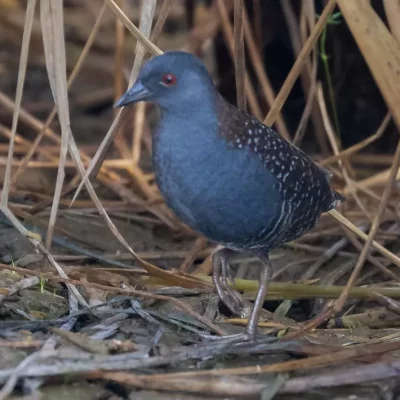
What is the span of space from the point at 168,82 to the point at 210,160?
1.00 ft

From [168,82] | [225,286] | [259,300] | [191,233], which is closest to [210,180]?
[168,82]

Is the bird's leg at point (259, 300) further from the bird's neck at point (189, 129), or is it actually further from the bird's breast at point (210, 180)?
the bird's neck at point (189, 129)

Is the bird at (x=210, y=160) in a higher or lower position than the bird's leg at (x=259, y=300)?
higher

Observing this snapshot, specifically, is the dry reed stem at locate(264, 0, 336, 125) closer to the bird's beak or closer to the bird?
the bird

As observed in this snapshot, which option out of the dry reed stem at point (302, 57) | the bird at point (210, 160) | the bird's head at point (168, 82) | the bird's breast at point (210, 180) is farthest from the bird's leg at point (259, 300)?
the bird's head at point (168, 82)

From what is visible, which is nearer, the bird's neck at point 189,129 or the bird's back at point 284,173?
the bird's neck at point 189,129

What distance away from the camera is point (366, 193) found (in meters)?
4.66

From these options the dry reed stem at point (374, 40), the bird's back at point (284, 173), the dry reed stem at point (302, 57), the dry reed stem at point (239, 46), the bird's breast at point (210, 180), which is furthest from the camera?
the dry reed stem at point (239, 46)

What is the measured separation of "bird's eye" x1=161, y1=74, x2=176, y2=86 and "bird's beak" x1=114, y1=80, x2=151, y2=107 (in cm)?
6

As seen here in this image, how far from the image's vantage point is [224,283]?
12.3 feet

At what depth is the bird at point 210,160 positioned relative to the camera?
317cm

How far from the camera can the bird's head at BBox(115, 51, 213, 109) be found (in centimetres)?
318

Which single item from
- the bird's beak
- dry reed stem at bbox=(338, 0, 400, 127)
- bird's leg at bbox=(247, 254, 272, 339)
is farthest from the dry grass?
the bird's beak

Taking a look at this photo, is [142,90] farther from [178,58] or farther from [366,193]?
[366,193]
